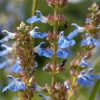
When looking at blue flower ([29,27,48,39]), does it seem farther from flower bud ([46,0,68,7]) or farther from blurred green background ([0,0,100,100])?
blurred green background ([0,0,100,100])

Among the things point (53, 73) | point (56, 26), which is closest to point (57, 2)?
point (56, 26)

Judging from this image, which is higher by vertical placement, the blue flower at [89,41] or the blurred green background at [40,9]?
the blurred green background at [40,9]

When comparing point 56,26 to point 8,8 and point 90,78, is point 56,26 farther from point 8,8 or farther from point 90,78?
point 8,8

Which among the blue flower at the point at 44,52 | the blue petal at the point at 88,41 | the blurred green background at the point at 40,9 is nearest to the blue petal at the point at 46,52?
the blue flower at the point at 44,52

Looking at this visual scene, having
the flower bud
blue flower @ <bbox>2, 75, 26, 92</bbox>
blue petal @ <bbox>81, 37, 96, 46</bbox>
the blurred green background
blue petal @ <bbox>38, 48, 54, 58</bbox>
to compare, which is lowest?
blue flower @ <bbox>2, 75, 26, 92</bbox>

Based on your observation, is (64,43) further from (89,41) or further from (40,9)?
(40,9)

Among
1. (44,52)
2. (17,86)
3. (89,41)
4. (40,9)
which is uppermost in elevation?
(40,9)

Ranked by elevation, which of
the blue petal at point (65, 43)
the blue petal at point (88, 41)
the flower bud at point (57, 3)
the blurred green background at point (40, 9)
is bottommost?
the blue petal at point (65, 43)

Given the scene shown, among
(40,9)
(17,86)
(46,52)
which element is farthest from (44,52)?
(40,9)

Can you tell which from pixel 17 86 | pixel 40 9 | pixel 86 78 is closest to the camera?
pixel 17 86

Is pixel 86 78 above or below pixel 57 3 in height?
below

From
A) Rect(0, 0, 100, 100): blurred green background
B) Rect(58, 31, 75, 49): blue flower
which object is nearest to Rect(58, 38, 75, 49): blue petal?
Rect(58, 31, 75, 49): blue flower

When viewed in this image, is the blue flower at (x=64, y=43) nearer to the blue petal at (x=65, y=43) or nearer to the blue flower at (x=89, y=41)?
the blue petal at (x=65, y=43)

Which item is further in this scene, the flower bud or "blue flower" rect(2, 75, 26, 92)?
the flower bud
